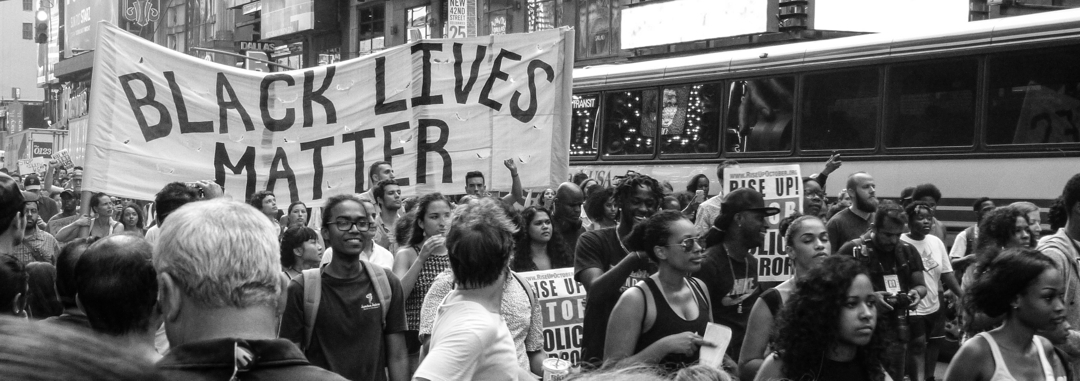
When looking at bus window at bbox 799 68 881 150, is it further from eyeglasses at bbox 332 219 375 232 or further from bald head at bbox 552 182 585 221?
eyeglasses at bbox 332 219 375 232

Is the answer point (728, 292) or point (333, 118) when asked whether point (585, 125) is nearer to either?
point (333, 118)

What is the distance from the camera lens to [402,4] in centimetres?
3738

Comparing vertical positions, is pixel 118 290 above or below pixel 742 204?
below

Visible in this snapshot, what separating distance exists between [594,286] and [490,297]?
4.41 feet

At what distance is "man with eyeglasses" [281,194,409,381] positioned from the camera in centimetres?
496

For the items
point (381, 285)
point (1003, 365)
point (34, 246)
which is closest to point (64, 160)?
point (34, 246)

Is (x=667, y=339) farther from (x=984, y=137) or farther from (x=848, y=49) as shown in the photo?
(x=848, y=49)

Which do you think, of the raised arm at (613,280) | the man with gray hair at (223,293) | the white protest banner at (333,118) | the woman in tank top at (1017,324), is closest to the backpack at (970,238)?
the white protest banner at (333,118)

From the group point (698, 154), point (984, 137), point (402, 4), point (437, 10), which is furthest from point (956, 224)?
point (402, 4)

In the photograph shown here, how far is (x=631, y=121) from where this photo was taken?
17.1m

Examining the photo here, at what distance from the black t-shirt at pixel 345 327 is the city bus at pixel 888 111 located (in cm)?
849

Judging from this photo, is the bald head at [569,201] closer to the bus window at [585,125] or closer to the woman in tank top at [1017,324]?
the woman in tank top at [1017,324]

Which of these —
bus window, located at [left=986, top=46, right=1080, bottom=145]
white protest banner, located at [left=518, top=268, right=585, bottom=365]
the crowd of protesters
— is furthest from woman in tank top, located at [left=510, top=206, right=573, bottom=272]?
bus window, located at [left=986, top=46, right=1080, bottom=145]

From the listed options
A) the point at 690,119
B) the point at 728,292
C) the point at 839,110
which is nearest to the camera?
the point at 728,292
